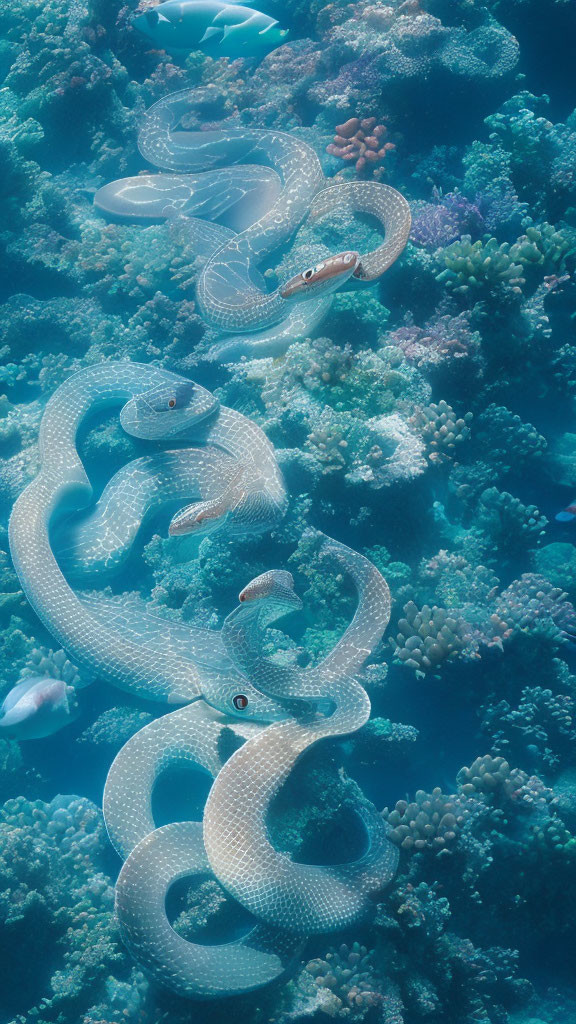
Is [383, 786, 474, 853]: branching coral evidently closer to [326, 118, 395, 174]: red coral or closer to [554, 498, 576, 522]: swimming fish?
[554, 498, 576, 522]: swimming fish

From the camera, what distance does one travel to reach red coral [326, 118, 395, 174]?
8.28 m

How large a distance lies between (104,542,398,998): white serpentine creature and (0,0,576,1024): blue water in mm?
178

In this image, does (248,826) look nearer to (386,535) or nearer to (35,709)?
(35,709)

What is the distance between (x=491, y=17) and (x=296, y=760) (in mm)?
11667

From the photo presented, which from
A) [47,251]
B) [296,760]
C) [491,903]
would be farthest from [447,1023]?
[47,251]

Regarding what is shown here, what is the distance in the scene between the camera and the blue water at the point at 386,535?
185 inches

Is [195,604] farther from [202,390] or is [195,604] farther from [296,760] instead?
[202,390]

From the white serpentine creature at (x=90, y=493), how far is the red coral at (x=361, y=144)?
4.68m

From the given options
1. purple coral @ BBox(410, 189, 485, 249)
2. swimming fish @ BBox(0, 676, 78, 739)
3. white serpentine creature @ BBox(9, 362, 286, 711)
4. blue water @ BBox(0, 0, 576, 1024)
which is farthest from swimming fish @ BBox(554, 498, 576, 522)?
swimming fish @ BBox(0, 676, 78, 739)

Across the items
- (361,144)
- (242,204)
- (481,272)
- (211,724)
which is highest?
(361,144)

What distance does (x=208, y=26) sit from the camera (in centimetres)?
899

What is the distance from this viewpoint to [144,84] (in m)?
10.6

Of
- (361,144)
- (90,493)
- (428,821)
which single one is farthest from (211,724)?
(361,144)

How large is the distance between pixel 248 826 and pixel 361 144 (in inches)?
364
